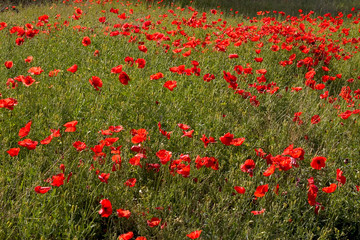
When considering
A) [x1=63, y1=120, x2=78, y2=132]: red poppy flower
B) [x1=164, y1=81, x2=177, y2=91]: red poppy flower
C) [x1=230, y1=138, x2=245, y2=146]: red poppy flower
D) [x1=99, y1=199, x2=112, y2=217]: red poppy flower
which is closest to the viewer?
[x1=99, y1=199, x2=112, y2=217]: red poppy flower

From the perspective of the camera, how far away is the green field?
1.97m

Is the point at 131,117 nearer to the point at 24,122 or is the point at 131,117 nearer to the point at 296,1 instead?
the point at 24,122

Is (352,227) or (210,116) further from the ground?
(210,116)

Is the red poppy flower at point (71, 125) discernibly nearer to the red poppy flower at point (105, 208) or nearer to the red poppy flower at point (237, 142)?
the red poppy flower at point (105, 208)

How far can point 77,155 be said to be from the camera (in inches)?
92.0

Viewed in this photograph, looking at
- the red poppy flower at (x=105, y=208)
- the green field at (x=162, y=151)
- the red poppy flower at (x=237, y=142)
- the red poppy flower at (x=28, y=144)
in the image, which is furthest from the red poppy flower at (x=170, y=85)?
the red poppy flower at (x=105, y=208)

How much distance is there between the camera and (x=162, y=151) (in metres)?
2.09

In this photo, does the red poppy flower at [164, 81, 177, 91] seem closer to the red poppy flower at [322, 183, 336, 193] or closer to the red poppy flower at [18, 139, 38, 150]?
the red poppy flower at [18, 139, 38, 150]

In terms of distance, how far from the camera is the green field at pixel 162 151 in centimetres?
197

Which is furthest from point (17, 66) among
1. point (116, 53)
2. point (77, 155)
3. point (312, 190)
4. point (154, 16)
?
point (154, 16)

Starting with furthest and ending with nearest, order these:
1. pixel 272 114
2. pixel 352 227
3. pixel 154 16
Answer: pixel 154 16 < pixel 272 114 < pixel 352 227

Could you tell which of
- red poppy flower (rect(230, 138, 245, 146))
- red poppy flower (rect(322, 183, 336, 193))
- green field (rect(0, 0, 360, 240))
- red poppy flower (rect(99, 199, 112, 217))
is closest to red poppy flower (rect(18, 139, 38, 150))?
green field (rect(0, 0, 360, 240))

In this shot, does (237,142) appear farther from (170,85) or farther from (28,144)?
(28,144)

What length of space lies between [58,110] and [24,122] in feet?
0.84
